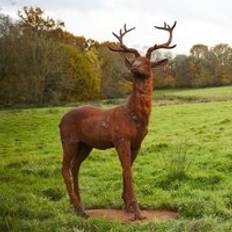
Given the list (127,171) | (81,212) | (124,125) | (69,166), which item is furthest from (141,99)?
(81,212)

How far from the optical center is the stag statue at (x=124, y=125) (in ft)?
30.8

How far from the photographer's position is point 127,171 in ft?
31.2

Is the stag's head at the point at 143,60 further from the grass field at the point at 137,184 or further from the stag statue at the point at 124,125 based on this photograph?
the grass field at the point at 137,184

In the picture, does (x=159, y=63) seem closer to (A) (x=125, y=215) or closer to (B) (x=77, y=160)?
(B) (x=77, y=160)

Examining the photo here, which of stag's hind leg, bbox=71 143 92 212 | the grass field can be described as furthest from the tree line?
stag's hind leg, bbox=71 143 92 212

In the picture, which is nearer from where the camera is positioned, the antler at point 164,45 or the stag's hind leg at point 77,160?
the antler at point 164,45

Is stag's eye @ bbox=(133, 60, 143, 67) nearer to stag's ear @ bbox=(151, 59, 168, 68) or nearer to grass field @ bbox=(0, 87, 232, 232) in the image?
stag's ear @ bbox=(151, 59, 168, 68)

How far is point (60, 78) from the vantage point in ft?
175

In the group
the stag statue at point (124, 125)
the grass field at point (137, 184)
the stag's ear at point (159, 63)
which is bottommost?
the grass field at point (137, 184)

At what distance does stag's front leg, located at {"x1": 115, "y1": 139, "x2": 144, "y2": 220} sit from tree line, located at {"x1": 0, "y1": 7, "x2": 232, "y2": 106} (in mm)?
29153

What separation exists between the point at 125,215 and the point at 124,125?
5.71 ft

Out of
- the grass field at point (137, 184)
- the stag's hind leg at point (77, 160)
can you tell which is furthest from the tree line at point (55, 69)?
the stag's hind leg at point (77, 160)

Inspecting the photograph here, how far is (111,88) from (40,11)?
1252 cm

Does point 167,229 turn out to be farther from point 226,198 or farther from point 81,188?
point 81,188
